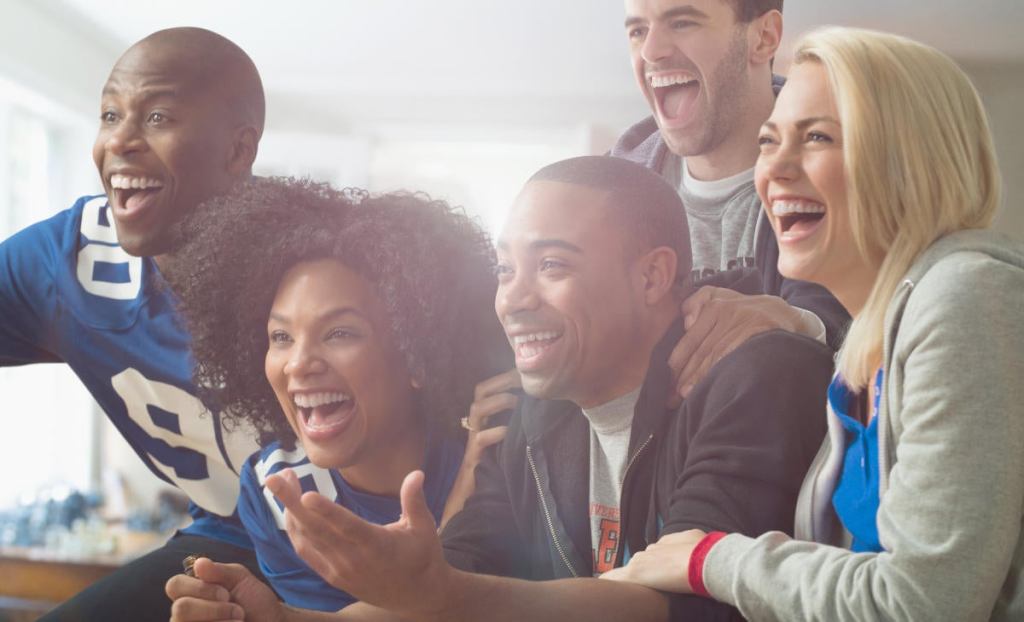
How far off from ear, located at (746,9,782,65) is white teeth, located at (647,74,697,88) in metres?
0.07

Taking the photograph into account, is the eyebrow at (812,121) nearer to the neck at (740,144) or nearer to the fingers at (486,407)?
the neck at (740,144)

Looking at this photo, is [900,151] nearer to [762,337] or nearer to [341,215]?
[762,337]

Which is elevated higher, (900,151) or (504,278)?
(900,151)

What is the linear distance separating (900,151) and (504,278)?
1.44 ft

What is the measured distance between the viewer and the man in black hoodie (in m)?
0.99

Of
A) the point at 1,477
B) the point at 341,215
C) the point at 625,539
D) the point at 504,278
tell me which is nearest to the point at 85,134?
the point at 341,215

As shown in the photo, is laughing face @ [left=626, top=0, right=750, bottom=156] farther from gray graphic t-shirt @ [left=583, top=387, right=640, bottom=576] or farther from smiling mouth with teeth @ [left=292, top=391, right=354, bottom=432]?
smiling mouth with teeth @ [left=292, top=391, right=354, bottom=432]

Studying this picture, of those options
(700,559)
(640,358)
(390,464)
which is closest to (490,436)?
(390,464)

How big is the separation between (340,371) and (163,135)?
0.41 meters

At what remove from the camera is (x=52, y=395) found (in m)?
1.46

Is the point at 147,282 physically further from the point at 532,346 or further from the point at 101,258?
the point at 532,346

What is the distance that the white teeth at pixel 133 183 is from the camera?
1292 millimetres

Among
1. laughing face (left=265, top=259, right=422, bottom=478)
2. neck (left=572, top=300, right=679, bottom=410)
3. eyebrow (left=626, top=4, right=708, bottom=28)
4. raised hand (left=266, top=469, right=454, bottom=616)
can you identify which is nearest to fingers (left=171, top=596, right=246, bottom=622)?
raised hand (left=266, top=469, right=454, bottom=616)

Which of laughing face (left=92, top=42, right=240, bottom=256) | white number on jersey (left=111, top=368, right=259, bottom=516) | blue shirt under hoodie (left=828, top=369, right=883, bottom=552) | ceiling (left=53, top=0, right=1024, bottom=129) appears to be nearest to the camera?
blue shirt under hoodie (left=828, top=369, right=883, bottom=552)
